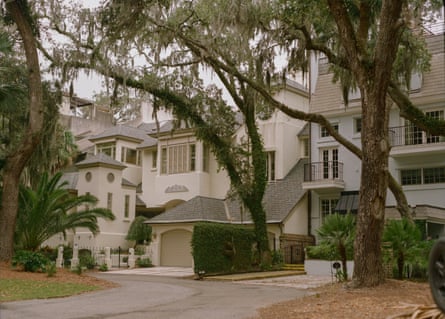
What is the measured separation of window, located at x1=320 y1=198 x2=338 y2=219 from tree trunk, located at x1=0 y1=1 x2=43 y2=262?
53.3 feet

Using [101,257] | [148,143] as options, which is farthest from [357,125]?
[148,143]

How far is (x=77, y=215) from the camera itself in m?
21.4

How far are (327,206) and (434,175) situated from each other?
18.8 ft

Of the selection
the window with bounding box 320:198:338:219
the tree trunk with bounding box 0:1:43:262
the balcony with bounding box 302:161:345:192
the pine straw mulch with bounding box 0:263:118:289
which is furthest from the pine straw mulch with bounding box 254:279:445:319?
the window with bounding box 320:198:338:219

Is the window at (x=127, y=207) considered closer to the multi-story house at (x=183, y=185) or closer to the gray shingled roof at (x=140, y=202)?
the multi-story house at (x=183, y=185)

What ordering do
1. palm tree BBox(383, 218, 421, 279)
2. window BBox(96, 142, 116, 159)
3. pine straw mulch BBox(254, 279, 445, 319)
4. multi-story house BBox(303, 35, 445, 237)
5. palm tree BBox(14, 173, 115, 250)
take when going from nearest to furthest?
pine straw mulch BBox(254, 279, 445, 319)
palm tree BBox(383, 218, 421, 279)
palm tree BBox(14, 173, 115, 250)
multi-story house BBox(303, 35, 445, 237)
window BBox(96, 142, 116, 159)

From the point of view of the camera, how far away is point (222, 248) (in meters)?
25.0

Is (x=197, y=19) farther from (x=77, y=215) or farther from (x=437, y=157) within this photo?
(x=437, y=157)

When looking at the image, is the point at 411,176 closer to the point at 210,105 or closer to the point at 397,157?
the point at 397,157

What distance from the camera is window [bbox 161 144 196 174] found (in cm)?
3562

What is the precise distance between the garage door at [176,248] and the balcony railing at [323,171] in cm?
697

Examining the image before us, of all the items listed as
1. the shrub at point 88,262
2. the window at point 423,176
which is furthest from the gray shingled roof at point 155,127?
the window at point 423,176

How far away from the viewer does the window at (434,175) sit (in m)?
27.8

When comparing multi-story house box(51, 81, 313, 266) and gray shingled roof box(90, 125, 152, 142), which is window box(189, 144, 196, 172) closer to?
multi-story house box(51, 81, 313, 266)
